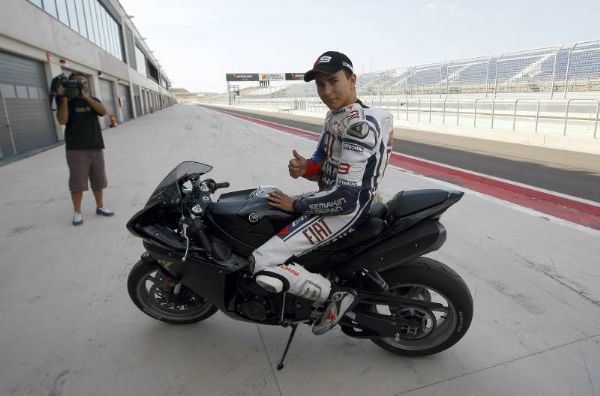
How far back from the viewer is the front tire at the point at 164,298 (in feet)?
8.59

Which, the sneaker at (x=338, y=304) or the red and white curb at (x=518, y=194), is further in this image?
the red and white curb at (x=518, y=194)

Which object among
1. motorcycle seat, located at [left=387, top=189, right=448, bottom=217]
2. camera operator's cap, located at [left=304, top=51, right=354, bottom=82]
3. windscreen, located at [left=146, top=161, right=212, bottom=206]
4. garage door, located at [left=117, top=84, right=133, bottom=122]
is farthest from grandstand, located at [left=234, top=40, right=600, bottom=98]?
garage door, located at [left=117, top=84, right=133, bottom=122]

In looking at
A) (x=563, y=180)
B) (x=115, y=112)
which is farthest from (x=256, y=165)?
(x=115, y=112)

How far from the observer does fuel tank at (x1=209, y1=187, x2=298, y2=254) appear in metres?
2.23

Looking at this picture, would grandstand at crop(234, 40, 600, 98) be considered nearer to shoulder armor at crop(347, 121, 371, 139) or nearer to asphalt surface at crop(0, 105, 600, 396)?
asphalt surface at crop(0, 105, 600, 396)

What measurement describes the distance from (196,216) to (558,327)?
Result: 102 inches

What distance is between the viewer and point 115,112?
24.2 meters

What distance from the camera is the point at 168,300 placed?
2678 millimetres

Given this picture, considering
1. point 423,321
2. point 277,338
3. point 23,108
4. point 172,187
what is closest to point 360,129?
point 172,187

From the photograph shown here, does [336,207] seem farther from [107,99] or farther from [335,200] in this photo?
[107,99]

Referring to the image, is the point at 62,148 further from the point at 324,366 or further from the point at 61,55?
the point at 324,366

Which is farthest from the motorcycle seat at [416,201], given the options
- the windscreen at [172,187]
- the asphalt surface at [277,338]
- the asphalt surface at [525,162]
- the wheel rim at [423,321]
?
the asphalt surface at [525,162]

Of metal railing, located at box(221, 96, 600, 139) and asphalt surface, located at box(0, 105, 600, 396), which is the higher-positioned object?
metal railing, located at box(221, 96, 600, 139)

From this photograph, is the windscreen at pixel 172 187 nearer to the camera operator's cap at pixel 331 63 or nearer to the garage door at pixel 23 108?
the camera operator's cap at pixel 331 63
